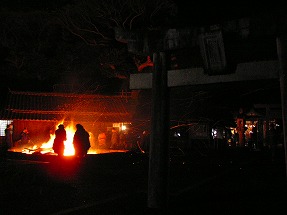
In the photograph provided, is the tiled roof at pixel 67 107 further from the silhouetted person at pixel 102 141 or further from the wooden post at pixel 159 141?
the wooden post at pixel 159 141

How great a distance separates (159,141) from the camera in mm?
5996

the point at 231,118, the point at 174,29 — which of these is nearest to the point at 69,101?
the point at 231,118

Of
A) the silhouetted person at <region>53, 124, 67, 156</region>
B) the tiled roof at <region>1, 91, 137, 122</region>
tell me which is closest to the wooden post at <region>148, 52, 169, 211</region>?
the silhouetted person at <region>53, 124, 67, 156</region>

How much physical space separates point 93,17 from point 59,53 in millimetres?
9726

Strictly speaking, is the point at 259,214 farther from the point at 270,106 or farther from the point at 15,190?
the point at 270,106

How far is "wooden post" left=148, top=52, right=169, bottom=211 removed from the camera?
5895mm

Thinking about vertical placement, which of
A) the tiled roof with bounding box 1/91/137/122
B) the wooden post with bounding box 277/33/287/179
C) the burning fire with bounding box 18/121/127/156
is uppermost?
the tiled roof with bounding box 1/91/137/122

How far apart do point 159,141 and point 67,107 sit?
822 inches

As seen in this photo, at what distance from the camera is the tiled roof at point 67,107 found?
80.8ft

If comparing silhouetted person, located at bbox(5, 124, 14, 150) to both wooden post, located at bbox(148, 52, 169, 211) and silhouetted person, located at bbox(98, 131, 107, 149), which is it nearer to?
silhouetted person, located at bbox(98, 131, 107, 149)

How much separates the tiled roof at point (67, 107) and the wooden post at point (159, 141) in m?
19.4

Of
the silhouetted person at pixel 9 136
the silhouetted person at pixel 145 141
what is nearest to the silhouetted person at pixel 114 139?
the silhouetted person at pixel 145 141

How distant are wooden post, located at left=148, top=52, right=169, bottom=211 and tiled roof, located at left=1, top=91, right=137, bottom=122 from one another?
1938 centimetres

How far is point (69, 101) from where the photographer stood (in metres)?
26.5
